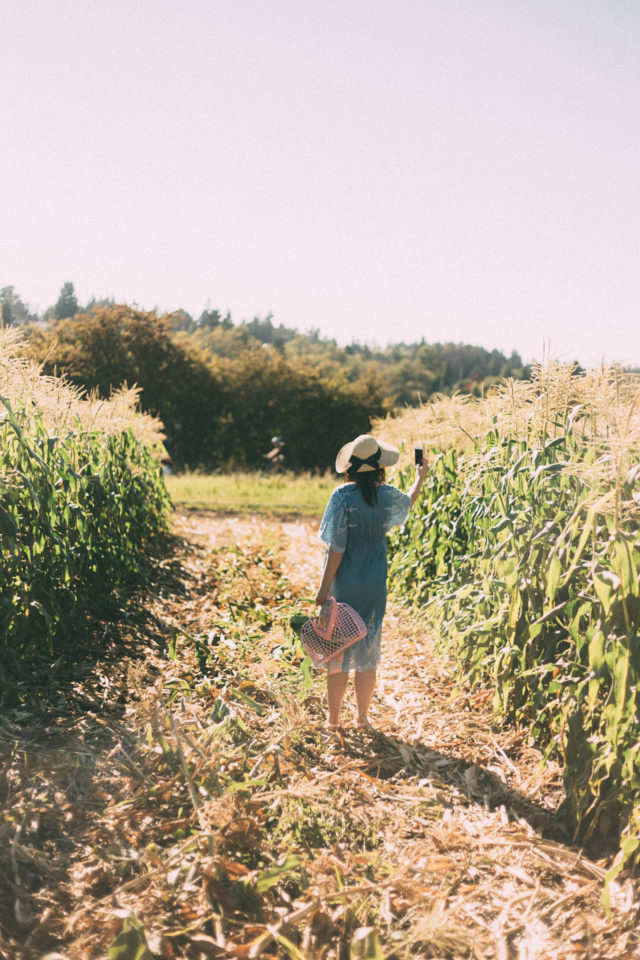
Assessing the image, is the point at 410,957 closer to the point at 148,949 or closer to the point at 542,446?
the point at 148,949

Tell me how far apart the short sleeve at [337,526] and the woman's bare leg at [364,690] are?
749 mm

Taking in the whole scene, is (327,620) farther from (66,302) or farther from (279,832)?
(66,302)

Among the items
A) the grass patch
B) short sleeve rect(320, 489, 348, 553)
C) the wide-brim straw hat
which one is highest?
the wide-brim straw hat

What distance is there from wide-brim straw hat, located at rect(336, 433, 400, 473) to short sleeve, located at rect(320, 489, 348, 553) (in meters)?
0.19

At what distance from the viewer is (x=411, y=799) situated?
3.24m

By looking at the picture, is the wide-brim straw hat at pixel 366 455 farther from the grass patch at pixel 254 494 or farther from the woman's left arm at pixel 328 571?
the grass patch at pixel 254 494

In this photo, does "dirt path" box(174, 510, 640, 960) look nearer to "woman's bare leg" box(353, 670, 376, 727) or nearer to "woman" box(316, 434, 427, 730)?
"woman's bare leg" box(353, 670, 376, 727)

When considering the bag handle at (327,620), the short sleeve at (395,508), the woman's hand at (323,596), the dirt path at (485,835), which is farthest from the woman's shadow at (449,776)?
the short sleeve at (395,508)

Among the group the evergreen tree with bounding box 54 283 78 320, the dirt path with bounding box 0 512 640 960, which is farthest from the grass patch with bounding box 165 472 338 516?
the evergreen tree with bounding box 54 283 78 320

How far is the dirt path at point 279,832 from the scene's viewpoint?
2.33 m

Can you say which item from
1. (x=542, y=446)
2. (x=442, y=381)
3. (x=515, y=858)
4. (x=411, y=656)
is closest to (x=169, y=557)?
(x=411, y=656)

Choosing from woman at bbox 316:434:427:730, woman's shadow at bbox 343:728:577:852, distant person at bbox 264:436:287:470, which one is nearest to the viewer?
woman's shadow at bbox 343:728:577:852

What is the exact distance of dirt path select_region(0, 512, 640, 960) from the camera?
2.33 meters

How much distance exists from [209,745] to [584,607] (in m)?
1.95
